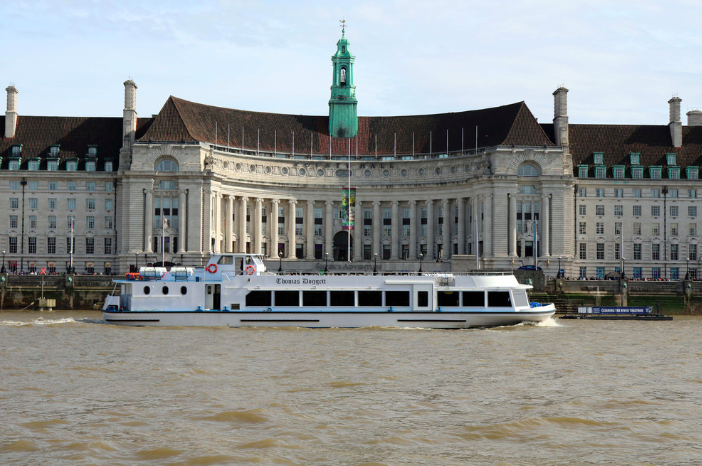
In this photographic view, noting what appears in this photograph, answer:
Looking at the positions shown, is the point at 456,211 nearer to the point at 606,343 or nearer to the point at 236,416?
the point at 606,343

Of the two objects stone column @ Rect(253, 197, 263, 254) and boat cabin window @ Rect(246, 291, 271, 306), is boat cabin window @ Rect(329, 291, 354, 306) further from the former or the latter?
stone column @ Rect(253, 197, 263, 254)

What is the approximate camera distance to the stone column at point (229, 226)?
405ft

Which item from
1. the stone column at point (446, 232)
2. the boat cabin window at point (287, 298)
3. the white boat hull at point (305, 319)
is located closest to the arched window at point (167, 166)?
the stone column at point (446, 232)

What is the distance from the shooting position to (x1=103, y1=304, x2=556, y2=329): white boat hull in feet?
211

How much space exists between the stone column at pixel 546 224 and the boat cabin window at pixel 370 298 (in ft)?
188

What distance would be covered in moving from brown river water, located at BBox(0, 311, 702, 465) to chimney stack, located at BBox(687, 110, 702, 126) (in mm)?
83217

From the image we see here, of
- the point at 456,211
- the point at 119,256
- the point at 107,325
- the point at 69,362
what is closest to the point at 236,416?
the point at 69,362

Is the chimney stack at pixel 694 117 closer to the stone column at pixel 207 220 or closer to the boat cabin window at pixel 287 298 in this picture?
the stone column at pixel 207 220

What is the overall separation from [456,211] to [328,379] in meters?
90.4

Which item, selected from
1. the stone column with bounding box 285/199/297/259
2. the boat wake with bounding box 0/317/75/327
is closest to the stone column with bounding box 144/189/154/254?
the stone column with bounding box 285/199/297/259

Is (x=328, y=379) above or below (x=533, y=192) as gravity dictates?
below

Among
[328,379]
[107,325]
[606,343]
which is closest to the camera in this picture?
[328,379]

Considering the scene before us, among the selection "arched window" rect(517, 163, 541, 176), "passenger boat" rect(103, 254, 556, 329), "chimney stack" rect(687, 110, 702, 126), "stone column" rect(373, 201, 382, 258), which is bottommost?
"passenger boat" rect(103, 254, 556, 329)

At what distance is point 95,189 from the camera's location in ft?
398
